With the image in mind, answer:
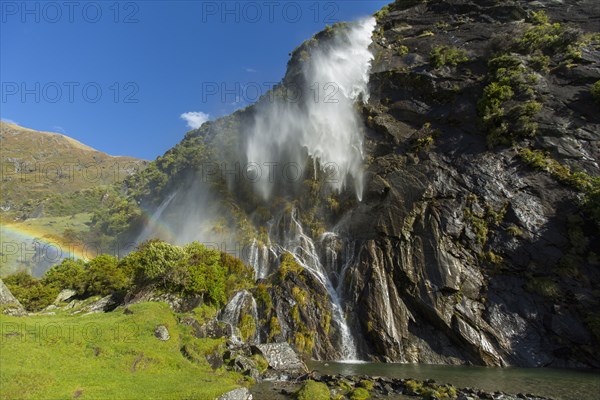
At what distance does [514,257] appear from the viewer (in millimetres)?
38312

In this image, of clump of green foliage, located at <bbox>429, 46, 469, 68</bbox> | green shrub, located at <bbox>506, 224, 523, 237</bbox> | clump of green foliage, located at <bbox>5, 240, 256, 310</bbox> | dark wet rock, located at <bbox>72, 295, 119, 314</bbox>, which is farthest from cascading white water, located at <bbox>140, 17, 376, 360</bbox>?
green shrub, located at <bbox>506, 224, 523, 237</bbox>

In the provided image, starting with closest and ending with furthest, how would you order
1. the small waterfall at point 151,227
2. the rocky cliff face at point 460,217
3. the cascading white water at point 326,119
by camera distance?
1. the rocky cliff face at point 460,217
2. the cascading white water at point 326,119
3. the small waterfall at point 151,227

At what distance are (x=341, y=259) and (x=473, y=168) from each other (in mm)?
21343

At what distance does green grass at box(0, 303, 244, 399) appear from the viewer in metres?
14.8

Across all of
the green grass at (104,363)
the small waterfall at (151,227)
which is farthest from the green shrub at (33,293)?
the small waterfall at (151,227)

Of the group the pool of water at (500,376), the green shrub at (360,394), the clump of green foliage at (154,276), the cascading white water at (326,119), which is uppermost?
the cascading white water at (326,119)

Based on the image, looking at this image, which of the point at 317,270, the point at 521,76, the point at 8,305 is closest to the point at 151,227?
the point at 317,270

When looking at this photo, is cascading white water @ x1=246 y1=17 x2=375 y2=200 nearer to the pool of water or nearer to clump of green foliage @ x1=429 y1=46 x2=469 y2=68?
clump of green foliage @ x1=429 y1=46 x2=469 y2=68

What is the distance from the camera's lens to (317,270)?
44.6 metres

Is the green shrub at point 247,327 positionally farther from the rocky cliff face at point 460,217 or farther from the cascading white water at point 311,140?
the cascading white water at point 311,140

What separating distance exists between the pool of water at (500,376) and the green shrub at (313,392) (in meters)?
7.74

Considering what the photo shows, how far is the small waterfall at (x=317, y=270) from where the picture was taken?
119ft

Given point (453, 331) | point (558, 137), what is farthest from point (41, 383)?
point (558, 137)

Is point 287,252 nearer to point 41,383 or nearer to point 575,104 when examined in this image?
point 41,383
